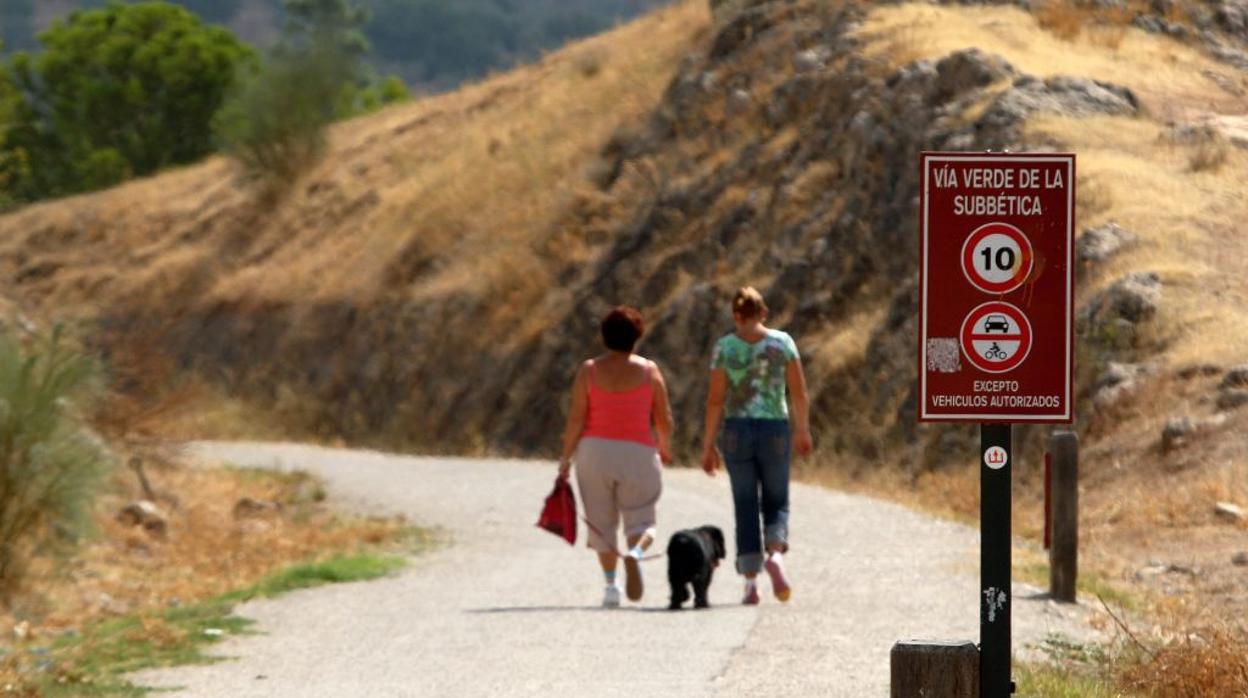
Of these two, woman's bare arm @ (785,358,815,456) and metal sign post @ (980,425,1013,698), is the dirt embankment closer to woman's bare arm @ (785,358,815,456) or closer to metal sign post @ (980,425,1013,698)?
woman's bare arm @ (785,358,815,456)

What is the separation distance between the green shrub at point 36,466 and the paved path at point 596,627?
86.7 inches

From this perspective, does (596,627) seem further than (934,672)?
Yes

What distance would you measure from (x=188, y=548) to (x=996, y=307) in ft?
43.2

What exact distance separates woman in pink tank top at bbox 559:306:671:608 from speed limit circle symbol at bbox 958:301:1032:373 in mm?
5723

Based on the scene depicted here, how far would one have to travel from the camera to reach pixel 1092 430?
21.8 m

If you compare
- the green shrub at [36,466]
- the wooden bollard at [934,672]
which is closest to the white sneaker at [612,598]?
the green shrub at [36,466]

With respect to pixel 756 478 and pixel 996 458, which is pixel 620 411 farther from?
pixel 996 458

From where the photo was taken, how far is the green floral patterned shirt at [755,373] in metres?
12.2

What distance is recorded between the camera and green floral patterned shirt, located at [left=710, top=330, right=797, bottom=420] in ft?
40.0

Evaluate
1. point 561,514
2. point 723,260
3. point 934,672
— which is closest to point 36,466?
point 561,514

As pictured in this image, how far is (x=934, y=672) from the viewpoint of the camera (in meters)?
6.85

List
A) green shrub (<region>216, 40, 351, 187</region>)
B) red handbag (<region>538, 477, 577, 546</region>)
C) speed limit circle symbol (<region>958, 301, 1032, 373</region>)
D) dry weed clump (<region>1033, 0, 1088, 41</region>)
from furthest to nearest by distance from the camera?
green shrub (<region>216, 40, 351, 187</region>) < dry weed clump (<region>1033, 0, 1088, 41</region>) < red handbag (<region>538, 477, 577, 546</region>) < speed limit circle symbol (<region>958, 301, 1032, 373</region>)

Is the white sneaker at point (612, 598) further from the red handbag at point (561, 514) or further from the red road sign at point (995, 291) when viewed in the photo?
the red road sign at point (995, 291)

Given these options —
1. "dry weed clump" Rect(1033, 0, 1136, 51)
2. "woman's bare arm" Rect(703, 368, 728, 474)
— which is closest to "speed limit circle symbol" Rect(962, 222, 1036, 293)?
"woman's bare arm" Rect(703, 368, 728, 474)
